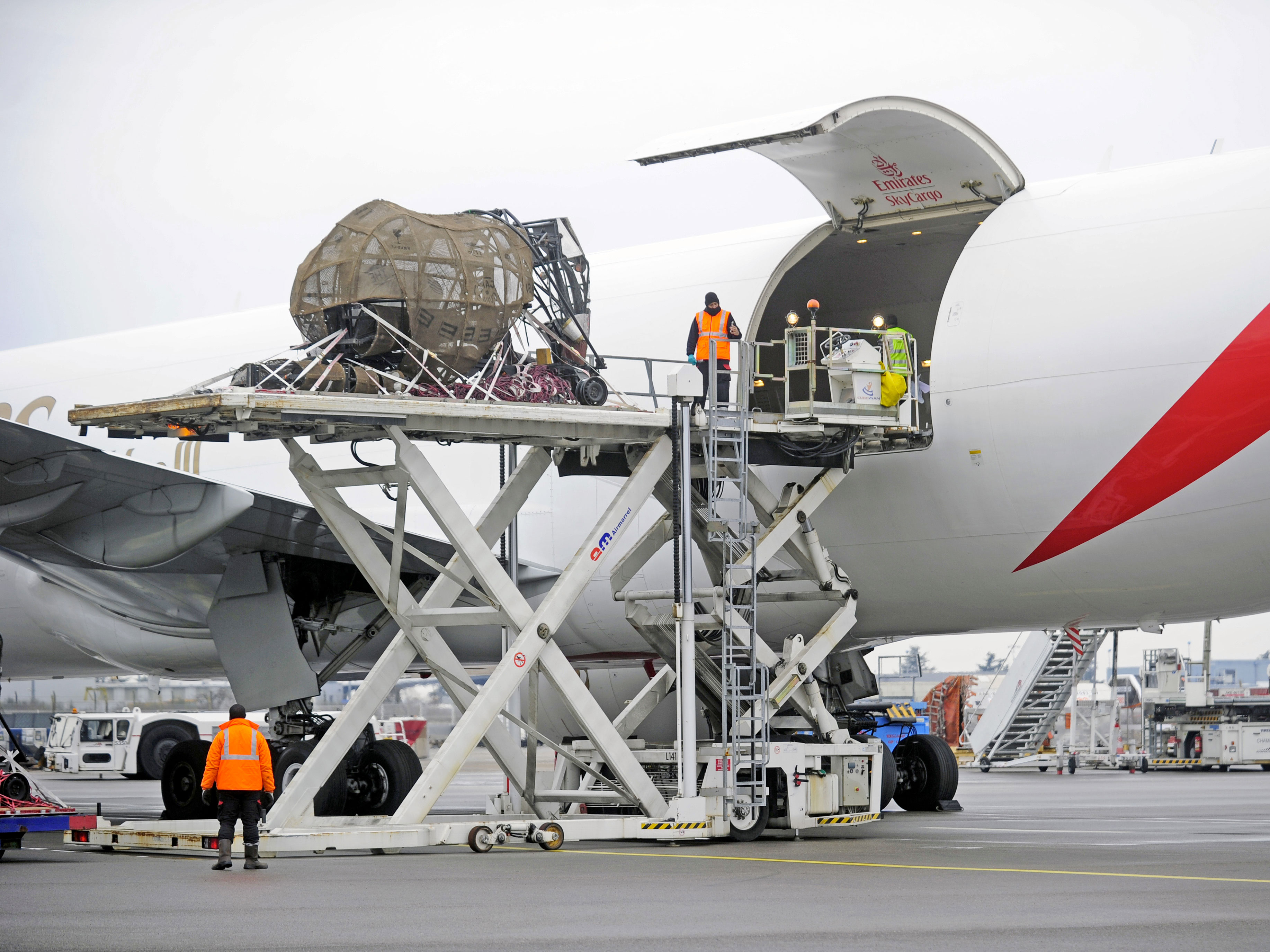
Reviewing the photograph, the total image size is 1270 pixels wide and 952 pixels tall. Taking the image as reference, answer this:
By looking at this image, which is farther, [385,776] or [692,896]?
[385,776]

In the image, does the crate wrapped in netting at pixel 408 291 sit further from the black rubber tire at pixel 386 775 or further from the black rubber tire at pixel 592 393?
the black rubber tire at pixel 386 775

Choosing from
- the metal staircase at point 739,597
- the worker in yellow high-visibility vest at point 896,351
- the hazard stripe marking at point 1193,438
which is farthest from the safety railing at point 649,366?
the hazard stripe marking at point 1193,438

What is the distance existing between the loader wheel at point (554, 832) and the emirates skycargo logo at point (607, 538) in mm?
2126

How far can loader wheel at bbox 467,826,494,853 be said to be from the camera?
11773mm

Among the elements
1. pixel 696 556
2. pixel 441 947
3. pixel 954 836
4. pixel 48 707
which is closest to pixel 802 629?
pixel 696 556

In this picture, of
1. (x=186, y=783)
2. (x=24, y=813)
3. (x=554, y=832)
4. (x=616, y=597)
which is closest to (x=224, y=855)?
(x=24, y=813)

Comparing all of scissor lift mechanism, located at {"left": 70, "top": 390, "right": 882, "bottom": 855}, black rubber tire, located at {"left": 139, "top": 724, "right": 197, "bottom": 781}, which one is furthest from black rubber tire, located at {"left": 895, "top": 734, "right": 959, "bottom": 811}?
black rubber tire, located at {"left": 139, "top": 724, "right": 197, "bottom": 781}

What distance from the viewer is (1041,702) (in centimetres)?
4184

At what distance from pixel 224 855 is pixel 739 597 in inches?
198

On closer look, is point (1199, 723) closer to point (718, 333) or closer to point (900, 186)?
point (900, 186)

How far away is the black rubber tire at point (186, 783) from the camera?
52.7 feet

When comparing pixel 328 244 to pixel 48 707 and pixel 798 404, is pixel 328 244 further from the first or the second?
pixel 48 707

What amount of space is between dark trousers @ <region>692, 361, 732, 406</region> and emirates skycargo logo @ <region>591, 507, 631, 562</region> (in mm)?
1142

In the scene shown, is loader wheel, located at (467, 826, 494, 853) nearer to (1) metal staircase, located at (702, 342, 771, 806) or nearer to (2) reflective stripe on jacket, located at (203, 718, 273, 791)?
(2) reflective stripe on jacket, located at (203, 718, 273, 791)
